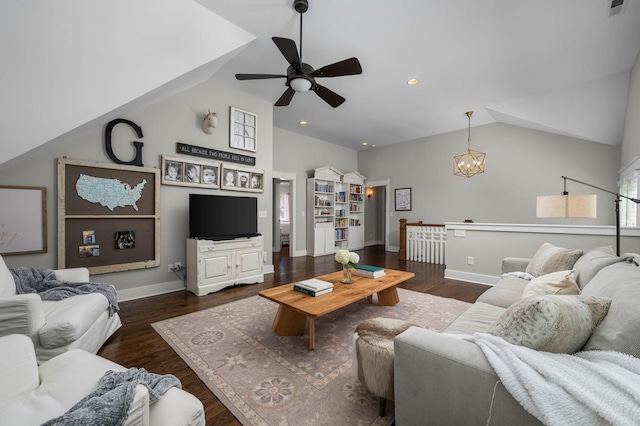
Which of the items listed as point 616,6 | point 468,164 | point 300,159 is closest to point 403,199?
point 468,164

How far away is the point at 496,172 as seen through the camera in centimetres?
578

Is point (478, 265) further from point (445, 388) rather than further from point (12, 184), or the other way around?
point (12, 184)

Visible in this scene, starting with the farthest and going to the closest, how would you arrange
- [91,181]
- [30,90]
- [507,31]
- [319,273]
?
[319,273] → [91,181] → [507,31] → [30,90]

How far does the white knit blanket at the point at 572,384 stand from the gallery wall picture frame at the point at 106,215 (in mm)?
3797

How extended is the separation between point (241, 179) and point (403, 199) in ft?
15.5

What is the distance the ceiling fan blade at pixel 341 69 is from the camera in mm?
2430

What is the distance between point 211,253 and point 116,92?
207cm

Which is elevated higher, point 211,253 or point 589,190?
point 589,190

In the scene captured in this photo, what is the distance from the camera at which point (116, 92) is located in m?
2.32

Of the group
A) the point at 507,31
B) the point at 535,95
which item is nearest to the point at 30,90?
the point at 507,31

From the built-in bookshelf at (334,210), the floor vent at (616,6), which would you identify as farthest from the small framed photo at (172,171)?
the floor vent at (616,6)

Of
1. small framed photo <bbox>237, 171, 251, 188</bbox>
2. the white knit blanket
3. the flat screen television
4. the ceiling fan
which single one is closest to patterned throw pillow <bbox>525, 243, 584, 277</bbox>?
Result: the white knit blanket

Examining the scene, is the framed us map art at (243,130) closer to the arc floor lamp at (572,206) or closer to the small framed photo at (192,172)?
the small framed photo at (192,172)

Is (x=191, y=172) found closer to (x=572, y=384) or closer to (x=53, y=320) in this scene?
(x=53, y=320)
